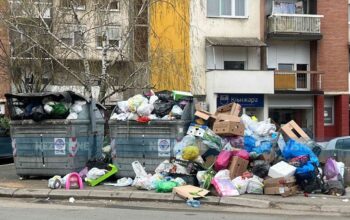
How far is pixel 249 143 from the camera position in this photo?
11.9 meters

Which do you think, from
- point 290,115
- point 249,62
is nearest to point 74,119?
point 249,62

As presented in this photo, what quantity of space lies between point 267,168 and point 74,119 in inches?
175

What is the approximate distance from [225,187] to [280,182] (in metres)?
1.06

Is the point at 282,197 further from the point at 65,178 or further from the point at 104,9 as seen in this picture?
the point at 104,9

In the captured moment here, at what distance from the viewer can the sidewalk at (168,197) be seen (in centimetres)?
970

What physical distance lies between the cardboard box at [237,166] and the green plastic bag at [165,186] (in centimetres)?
116

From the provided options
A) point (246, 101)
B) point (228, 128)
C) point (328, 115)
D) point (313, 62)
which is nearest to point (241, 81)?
point (246, 101)

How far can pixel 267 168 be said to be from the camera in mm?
11031

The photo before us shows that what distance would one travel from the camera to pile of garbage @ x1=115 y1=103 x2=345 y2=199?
10648mm

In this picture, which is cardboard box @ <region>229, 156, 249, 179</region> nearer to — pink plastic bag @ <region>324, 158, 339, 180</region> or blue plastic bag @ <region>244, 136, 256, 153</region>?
blue plastic bag @ <region>244, 136, 256, 153</region>

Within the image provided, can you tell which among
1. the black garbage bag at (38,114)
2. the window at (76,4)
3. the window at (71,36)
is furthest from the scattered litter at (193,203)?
the window at (76,4)

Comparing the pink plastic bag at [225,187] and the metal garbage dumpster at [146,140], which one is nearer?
the pink plastic bag at [225,187]

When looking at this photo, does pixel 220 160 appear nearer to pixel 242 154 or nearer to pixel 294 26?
pixel 242 154

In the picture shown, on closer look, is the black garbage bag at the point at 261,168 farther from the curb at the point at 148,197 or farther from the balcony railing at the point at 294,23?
the balcony railing at the point at 294,23
